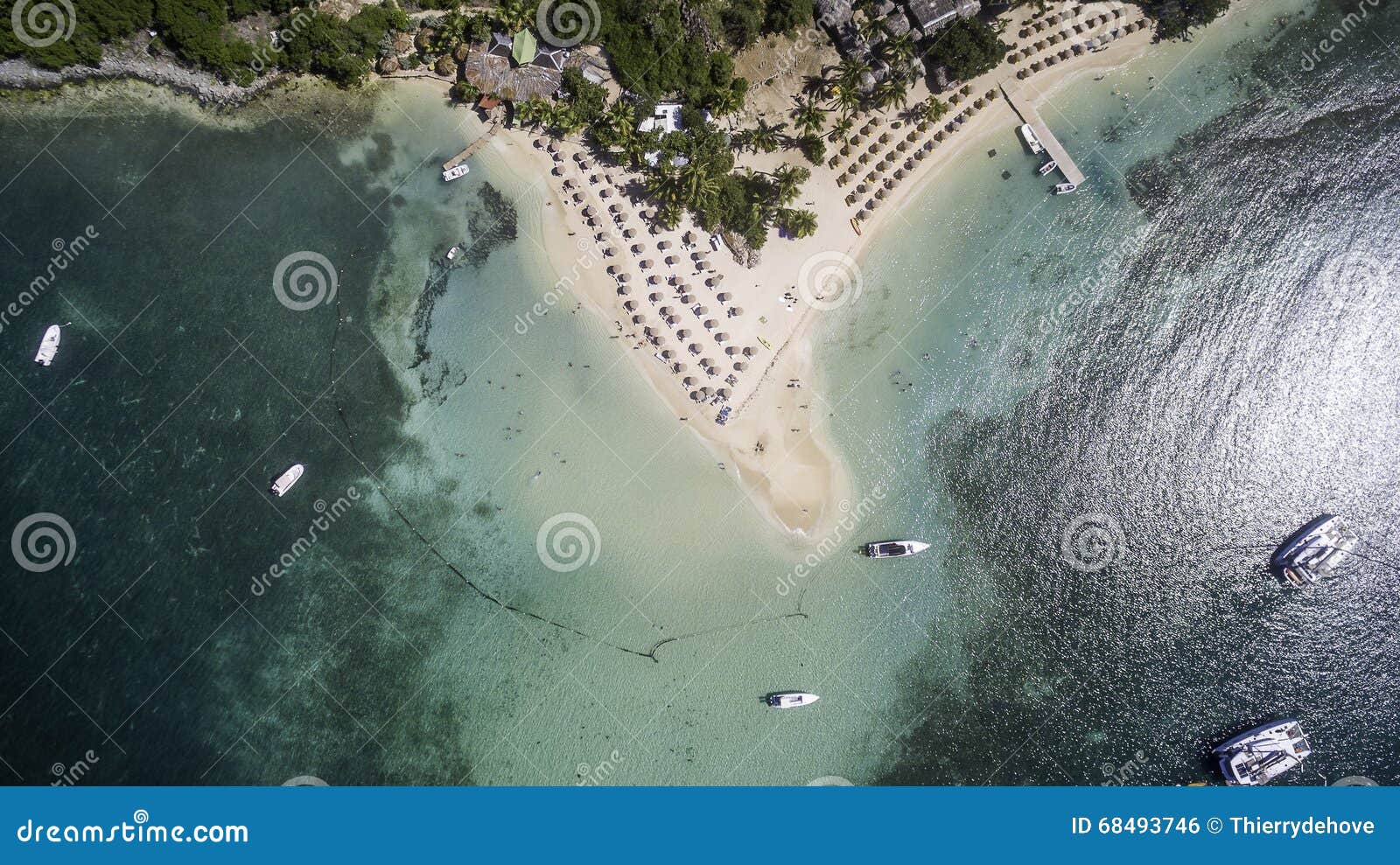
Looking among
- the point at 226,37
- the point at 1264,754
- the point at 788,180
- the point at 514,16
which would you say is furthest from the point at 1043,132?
the point at 226,37

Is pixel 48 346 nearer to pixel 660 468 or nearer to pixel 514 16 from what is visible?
pixel 514 16

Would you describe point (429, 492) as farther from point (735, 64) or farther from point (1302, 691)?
point (1302, 691)

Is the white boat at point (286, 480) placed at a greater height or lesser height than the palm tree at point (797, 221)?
greater

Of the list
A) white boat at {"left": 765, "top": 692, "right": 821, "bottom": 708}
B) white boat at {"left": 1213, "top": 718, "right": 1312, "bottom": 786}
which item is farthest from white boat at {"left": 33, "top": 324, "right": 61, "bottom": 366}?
white boat at {"left": 1213, "top": 718, "right": 1312, "bottom": 786}

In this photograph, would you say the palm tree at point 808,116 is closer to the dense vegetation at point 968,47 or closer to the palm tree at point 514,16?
the dense vegetation at point 968,47

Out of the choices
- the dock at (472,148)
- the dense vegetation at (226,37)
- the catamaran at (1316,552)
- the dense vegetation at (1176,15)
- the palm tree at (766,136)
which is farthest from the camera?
the dense vegetation at (1176,15)

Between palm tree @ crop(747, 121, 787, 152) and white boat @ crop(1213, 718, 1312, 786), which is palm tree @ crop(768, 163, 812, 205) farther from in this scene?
white boat @ crop(1213, 718, 1312, 786)

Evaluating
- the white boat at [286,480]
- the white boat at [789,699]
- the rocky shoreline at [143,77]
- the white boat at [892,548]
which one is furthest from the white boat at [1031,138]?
the white boat at [286,480]
